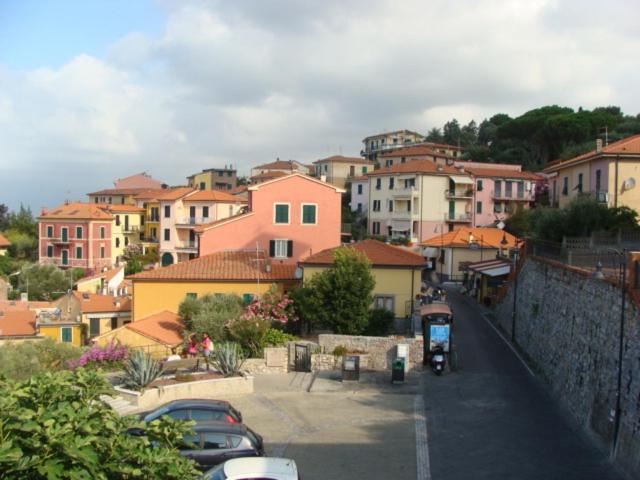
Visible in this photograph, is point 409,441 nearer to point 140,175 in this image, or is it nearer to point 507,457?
point 507,457

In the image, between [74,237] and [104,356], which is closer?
[104,356]

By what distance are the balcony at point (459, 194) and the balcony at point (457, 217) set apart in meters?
1.80

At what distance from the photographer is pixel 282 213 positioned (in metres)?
39.7

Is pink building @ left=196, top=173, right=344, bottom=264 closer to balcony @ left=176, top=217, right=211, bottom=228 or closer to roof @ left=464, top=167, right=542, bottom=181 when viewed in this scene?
balcony @ left=176, top=217, right=211, bottom=228

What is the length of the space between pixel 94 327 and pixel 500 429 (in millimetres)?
30141

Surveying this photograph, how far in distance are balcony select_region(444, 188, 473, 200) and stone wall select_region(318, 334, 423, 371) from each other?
45.8 meters

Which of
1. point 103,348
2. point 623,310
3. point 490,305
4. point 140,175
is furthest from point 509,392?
point 140,175

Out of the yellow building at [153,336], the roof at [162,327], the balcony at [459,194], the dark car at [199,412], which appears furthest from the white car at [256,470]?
the balcony at [459,194]

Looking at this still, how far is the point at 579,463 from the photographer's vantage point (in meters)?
15.1

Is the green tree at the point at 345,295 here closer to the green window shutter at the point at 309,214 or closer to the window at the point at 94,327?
the green window shutter at the point at 309,214

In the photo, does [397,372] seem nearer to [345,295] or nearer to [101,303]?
[345,295]

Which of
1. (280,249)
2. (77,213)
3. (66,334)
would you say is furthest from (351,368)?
(77,213)

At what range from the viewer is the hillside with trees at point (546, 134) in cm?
7844

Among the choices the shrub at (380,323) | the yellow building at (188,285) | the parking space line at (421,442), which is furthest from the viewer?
the yellow building at (188,285)
